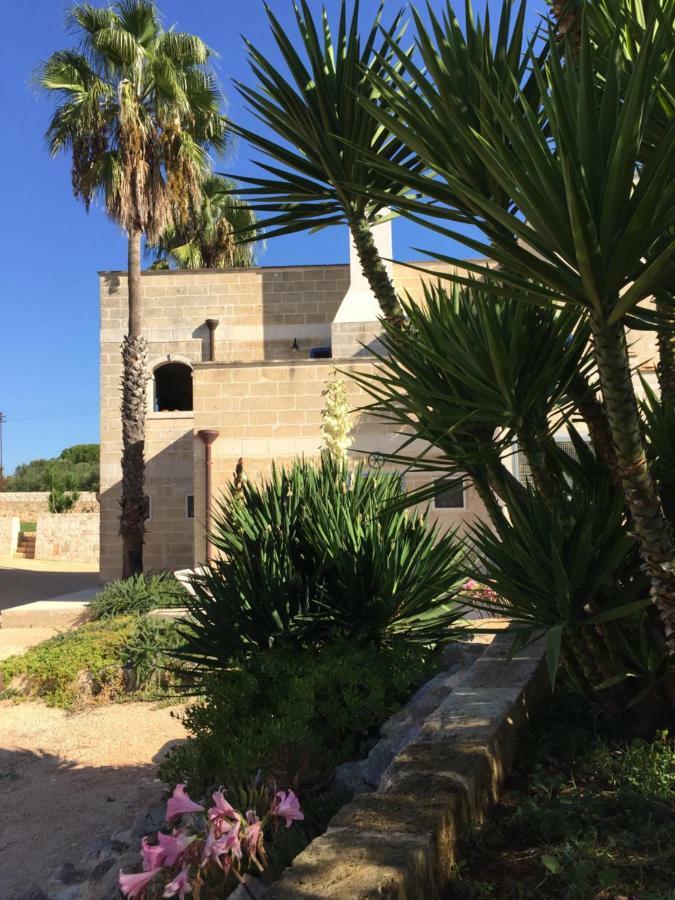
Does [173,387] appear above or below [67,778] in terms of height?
above

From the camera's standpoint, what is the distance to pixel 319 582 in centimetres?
475

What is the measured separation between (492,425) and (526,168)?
134 cm

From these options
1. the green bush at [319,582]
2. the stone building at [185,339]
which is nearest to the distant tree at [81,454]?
the stone building at [185,339]

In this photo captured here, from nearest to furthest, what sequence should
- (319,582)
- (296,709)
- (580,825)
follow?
(580,825)
(296,709)
(319,582)

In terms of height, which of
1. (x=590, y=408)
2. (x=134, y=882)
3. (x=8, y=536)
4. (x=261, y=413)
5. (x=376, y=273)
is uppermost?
(x=261, y=413)

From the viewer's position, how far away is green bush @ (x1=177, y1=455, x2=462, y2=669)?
4.48 m

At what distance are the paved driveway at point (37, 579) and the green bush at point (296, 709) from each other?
50.9ft

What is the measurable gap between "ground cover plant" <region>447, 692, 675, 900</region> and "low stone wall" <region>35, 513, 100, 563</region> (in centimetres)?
3327

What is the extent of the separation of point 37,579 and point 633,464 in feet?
80.9

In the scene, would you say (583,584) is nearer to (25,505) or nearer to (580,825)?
(580,825)

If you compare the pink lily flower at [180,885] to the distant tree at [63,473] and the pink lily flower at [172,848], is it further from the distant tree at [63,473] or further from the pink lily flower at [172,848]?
the distant tree at [63,473]

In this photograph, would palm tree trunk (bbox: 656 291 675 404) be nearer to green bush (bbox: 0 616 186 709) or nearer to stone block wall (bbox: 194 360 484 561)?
green bush (bbox: 0 616 186 709)

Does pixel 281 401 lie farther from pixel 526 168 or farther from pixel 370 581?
pixel 526 168

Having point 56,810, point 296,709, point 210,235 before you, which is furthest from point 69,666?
point 210,235
